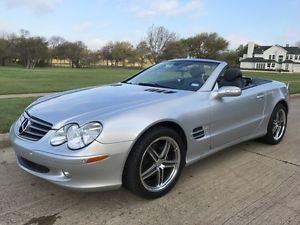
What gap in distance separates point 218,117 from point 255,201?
40.7 inches

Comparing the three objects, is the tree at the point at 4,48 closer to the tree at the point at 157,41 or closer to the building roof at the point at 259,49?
the tree at the point at 157,41

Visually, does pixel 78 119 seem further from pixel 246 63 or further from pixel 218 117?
pixel 246 63

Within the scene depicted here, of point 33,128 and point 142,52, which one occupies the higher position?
point 142,52

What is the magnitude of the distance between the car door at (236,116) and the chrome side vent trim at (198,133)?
17 centimetres

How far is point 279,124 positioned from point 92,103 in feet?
11.2

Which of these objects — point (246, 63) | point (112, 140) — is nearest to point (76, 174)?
point (112, 140)

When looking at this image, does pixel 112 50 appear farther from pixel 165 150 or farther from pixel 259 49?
pixel 165 150

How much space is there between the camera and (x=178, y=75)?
15.4 ft

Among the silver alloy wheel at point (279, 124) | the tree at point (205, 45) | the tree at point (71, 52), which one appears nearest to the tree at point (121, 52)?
the tree at point (71, 52)

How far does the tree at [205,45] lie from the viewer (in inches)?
3597

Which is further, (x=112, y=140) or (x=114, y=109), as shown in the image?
(x=114, y=109)

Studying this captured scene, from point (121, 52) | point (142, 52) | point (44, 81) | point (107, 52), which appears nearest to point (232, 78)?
point (44, 81)

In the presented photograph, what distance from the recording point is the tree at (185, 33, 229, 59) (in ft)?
300

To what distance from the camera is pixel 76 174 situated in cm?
304
